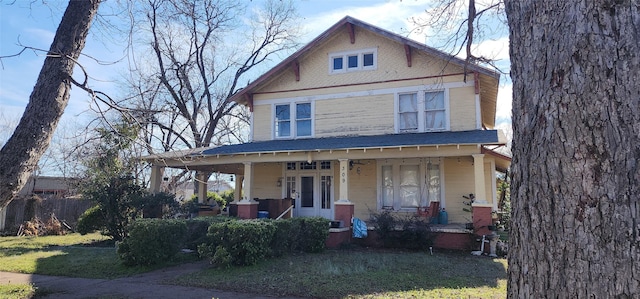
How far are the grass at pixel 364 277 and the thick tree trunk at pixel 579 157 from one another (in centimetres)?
495

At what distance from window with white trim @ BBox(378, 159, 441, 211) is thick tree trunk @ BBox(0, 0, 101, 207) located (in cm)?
1197

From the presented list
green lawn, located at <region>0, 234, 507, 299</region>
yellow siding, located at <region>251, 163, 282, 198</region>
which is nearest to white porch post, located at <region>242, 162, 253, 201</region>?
yellow siding, located at <region>251, 163, 282, 198</region>

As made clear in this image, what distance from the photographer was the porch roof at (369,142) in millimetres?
12398

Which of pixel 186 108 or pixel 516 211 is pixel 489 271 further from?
pixel 186 108

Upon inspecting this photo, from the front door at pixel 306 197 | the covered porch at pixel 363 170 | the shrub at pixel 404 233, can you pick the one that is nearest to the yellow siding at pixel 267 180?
the covered porch at pixel 363 170

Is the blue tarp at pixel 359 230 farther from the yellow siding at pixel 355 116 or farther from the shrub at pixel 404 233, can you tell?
the yellow siding at pixel 355 116

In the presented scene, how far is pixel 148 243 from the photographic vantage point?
9.54 meters

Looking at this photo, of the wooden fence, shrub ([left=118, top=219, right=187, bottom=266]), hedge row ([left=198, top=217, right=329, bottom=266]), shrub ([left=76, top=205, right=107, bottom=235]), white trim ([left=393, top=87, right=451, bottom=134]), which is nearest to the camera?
hedge row ([left=198, top=217, right=329, bottom=266])

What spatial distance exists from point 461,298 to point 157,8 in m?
7.25

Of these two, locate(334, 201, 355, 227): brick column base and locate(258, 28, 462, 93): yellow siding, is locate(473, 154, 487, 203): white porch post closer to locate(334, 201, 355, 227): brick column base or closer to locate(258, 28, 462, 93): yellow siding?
locate(258, 28, 462, 93): yellow siding

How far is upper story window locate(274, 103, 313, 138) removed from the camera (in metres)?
16.6

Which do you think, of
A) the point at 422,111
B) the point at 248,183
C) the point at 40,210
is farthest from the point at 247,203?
the point at 40,210

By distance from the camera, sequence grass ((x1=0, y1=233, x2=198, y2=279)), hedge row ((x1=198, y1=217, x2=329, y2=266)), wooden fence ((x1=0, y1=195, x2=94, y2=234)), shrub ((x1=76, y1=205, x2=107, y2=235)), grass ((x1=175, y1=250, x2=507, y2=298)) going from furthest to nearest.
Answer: wooden fence ((x1=0, y1=195, x2=94, y2=234)), shrub ((x1=76, y1=205, x2=107, y2=235)), grass ((x1=0, y1=233, x2=198, y2=279)), hedge row ((x1=198, y1=217, x2=329, y2=266)), grass ((x1=175, y1=250, x2=507, y2=298))

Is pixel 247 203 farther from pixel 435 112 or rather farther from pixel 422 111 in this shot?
pixel 435 112
